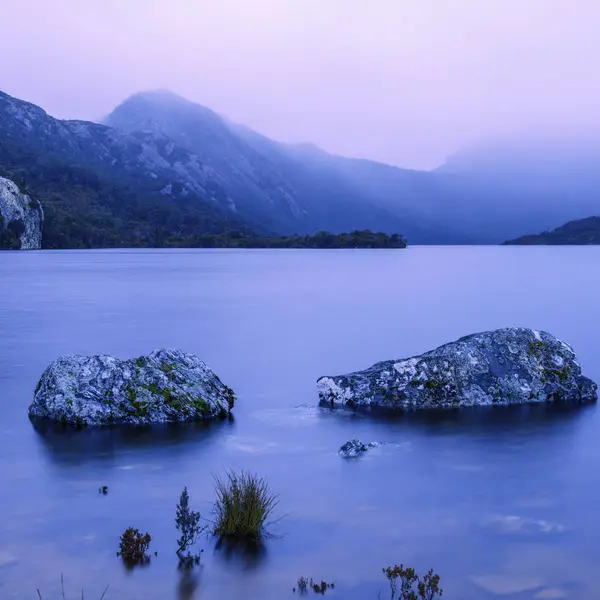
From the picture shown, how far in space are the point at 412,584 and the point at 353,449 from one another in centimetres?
504

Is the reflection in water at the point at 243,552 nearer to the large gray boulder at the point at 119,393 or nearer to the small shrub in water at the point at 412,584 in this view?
the small shrub in water at the point at 412,584

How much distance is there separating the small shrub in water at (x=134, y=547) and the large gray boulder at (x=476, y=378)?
27.9 feet

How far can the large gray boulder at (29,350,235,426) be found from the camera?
46.7 ft

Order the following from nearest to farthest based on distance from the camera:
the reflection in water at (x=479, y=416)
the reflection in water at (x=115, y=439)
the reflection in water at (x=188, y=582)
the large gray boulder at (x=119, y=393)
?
the reflection in water at (x=188, y=582), the reflection in water at (x=115, y=439), the large gray boulder at (x=119, y=393), the reflection in water at (x=479, y=416)

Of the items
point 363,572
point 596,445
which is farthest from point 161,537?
point 596,445

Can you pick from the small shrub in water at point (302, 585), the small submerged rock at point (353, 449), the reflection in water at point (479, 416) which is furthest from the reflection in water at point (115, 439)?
the small shrub in water at point (302, 585)

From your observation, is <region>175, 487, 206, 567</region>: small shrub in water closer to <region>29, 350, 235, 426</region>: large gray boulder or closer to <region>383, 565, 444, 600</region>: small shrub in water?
<region>383, 565, 444, 600</region>: small shrub in water

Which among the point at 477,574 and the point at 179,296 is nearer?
the point at 477,574

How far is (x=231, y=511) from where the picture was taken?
9.09m

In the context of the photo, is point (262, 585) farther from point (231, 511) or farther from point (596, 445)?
point (596, 445)

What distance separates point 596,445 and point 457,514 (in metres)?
4.96

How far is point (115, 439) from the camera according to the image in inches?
518

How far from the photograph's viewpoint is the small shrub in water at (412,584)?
733cm

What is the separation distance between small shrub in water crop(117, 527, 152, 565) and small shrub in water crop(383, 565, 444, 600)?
109 inches
